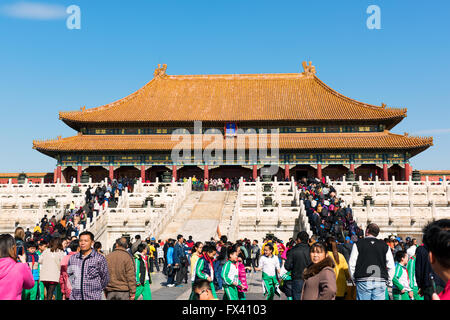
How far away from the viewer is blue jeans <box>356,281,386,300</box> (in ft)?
22.0

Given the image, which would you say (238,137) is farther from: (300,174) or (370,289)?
(370,289)

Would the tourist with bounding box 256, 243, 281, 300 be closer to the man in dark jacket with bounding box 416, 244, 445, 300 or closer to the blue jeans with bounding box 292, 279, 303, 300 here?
the blue jeans with bounding box 292, 279, 303, 300

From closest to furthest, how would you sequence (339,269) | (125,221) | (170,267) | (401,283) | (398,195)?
(339,269), (401,283), (170,267), (125,221), (398,195)

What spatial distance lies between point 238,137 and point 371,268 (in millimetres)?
35470

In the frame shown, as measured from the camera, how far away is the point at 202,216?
23.0 meters

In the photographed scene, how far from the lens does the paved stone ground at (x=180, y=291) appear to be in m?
10.9

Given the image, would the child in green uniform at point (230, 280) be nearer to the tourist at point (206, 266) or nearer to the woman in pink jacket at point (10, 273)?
the tourist at point (206, 266)

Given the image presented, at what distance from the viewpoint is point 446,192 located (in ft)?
79.6

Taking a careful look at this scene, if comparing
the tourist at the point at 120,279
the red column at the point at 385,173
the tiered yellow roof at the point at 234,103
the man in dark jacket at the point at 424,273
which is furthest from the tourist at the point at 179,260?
the red column at the point at 385,173

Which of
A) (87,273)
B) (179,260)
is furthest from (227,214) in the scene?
(87,273)

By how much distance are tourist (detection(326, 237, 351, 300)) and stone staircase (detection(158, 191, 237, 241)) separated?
13.0 m
